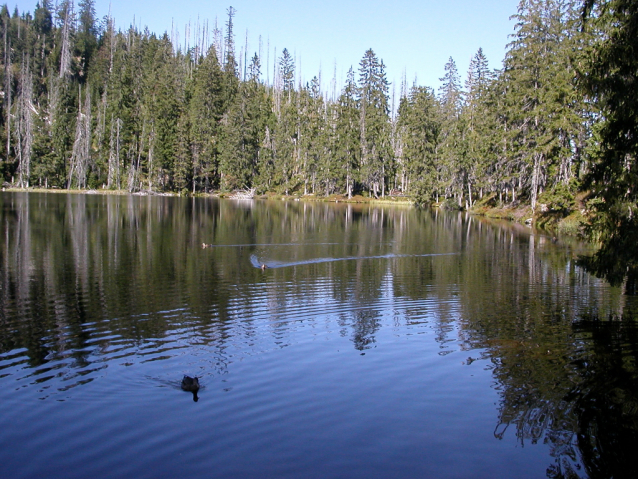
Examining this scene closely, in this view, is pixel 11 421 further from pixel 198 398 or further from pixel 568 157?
pixel 568 157

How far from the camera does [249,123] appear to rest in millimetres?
98250

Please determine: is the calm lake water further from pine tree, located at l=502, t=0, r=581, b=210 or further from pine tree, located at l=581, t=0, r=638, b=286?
pine tree, located at l=502, t=0, r=581, b=210

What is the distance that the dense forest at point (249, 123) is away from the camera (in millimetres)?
58250

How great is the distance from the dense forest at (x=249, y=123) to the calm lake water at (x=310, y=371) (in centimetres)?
3690

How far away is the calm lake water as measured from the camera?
8039 mm

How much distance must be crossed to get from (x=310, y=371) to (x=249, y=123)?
298 feet

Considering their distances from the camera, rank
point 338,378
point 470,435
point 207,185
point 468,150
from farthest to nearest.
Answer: point 207,185 → point 468,150 → point 338,378 → point 470,435

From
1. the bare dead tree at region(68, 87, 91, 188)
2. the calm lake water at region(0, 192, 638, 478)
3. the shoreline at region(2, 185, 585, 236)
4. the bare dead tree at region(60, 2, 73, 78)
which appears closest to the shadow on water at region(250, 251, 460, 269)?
the calm lake water at region(0, 192, 638, 478)

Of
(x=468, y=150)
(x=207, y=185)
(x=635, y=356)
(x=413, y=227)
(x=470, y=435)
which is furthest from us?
(x=207, y=185)

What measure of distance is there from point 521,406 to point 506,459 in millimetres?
1994

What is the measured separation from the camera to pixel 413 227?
46375 mm

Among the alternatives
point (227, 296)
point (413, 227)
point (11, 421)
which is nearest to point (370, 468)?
point (11, 421)

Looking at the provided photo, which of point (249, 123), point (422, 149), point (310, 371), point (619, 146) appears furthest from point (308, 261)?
point (249, 123)

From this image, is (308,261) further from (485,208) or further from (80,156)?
(80,156)
